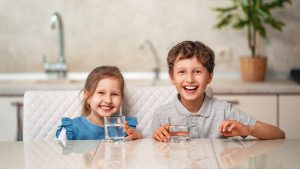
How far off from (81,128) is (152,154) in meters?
0.60

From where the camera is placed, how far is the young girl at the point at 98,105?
6.88 feet

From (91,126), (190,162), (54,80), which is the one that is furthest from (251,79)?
(190,162)

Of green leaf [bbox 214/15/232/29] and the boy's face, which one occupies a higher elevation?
green leaf [bbox 214/15/232/29]

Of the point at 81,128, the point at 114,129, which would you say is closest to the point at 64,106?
the point at 81,128

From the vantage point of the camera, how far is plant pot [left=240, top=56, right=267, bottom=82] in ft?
10.4

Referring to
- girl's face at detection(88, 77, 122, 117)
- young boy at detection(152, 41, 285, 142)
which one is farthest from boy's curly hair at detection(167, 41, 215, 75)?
girl's face at detection(88, 77, 122, 117)

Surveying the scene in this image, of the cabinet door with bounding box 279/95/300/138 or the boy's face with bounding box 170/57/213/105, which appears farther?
the cabinet door with bounding box 279/95/300/138

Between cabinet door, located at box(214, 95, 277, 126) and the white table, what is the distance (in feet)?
3.74

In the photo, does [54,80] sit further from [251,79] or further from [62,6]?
[251,79]

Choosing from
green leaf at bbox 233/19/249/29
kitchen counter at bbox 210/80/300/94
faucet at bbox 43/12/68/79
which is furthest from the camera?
faucet at bbox 43/12/68/79

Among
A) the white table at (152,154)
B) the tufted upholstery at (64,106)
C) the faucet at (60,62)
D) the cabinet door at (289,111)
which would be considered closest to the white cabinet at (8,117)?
the faucet at (60,62)

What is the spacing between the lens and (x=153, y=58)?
347 centimetres

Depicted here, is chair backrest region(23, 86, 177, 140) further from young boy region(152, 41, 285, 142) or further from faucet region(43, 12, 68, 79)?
faucet region(43, 12, 68, 79)

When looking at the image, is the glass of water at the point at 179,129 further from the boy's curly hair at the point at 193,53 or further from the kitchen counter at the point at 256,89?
the kitchen counter at the point at 256,89
